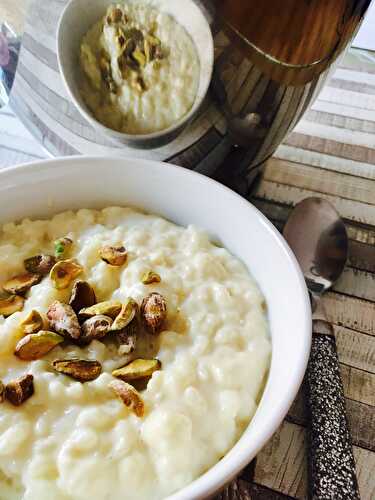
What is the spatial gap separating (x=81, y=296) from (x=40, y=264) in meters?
0.10

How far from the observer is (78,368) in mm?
707

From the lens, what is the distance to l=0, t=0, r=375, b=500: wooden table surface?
0.79 meters

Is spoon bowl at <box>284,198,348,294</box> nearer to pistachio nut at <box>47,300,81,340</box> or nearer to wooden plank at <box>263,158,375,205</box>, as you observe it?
wooden plank at <box>263,158,375,205</box>

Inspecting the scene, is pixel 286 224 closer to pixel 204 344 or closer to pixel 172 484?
pixel 204 344

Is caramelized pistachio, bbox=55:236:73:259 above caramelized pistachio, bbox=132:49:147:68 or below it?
below

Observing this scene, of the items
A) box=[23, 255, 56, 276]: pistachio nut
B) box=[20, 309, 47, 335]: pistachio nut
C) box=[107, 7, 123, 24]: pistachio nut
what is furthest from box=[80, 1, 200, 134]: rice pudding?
box=[20, 309, 47, 335]: pistachio nut

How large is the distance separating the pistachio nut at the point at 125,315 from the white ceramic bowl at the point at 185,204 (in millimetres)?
198

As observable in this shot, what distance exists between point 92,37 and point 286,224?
50cm

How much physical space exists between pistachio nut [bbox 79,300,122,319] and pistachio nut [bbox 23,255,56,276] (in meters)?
0.11

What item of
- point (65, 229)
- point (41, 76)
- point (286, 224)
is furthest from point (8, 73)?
point (286, 224)

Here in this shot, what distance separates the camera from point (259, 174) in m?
1.24

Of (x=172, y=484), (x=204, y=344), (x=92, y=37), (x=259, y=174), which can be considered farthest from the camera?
(x=259, y=174)

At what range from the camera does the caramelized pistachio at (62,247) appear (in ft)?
2.83

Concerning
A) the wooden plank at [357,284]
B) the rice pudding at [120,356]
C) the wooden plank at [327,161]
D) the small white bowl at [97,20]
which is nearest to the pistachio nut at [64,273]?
the rice pudding at [120,356]
